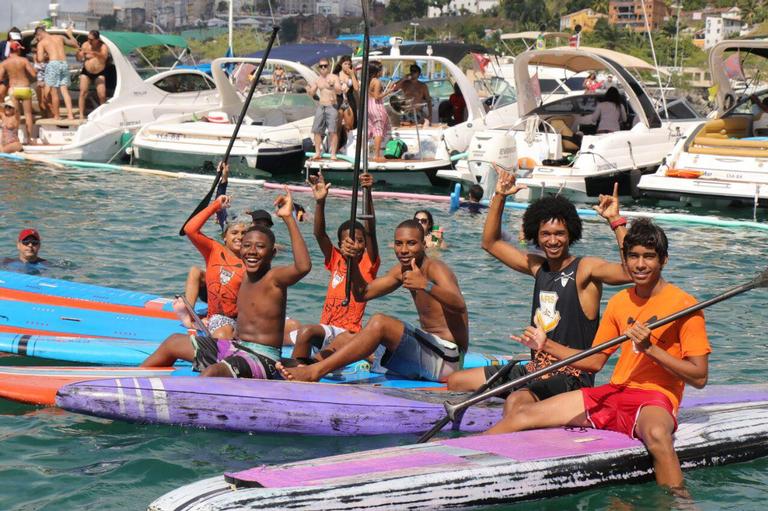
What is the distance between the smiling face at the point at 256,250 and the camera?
7812 mm

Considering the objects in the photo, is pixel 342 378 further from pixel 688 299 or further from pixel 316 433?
pixel 688 299

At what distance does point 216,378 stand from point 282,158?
46.0ft

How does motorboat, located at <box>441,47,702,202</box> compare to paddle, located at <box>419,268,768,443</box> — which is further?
motorboat, located at <box>441,47,702,202</box>

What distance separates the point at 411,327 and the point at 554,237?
141cm

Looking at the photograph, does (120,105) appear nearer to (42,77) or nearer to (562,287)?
(42,77)

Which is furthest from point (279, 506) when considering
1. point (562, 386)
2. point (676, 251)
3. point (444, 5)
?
point (444, 5)

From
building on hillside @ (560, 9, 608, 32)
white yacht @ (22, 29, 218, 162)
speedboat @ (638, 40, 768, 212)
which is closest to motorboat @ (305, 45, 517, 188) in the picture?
speedboat @ (638, 40, 768, 212)

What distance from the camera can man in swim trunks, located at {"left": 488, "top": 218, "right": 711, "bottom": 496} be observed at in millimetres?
6113

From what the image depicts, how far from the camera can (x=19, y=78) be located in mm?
22141

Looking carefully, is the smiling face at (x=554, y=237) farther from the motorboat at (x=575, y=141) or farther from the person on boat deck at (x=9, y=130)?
the person on boat deck at (x=9, y=130)

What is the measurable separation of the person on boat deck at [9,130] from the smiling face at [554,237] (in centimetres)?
1655

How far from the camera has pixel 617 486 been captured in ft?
21.1

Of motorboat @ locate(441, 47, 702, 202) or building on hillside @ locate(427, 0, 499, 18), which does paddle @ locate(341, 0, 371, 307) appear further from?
building on hillside @ locate(427, 0, 499, 18)

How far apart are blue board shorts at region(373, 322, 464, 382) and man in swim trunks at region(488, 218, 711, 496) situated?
1.38 metres
